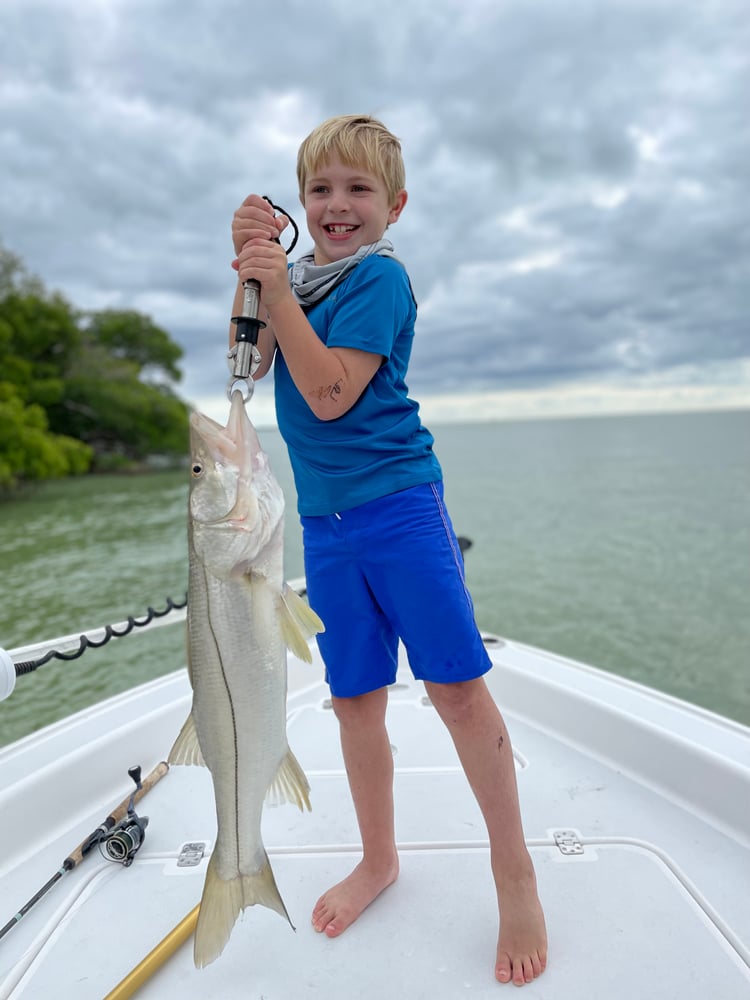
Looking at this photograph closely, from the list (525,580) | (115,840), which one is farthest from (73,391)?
(115,840)

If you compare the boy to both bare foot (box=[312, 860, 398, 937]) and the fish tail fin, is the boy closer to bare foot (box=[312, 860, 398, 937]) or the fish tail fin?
bare foot (box=[312, 860, 398, 937])

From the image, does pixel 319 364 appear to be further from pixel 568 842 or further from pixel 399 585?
pixel 568 842

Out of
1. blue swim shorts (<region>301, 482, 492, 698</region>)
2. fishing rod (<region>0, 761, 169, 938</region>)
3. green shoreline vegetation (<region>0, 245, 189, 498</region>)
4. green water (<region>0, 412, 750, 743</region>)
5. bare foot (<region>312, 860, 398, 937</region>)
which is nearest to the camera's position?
blue swim shorts (<region>301, 482, 492, 698</region>)

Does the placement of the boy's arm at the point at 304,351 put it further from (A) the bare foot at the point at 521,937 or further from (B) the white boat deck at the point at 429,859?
(B) the white boat deck at the point at 429,859

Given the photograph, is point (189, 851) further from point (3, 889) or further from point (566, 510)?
point (566, 510)

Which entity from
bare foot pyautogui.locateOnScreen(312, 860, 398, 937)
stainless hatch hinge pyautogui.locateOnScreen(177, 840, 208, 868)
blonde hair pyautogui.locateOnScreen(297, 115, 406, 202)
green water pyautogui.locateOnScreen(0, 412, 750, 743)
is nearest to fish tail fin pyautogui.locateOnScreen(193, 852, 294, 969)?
bare foot pyautogui.locateOnScreen(312, 860, 398, 937)

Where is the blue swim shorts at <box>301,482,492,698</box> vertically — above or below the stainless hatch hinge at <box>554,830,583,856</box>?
above

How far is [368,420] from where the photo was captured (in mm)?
1968

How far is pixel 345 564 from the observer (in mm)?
2039

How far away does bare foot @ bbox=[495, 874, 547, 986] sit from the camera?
1.84 meters

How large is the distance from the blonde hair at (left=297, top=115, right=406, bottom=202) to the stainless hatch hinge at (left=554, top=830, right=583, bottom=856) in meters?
2.27

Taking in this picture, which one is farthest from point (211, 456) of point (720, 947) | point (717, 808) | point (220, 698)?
point (717, 808)

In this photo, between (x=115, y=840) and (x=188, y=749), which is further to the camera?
(x=115, y=840)

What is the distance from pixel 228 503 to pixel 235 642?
33cm
